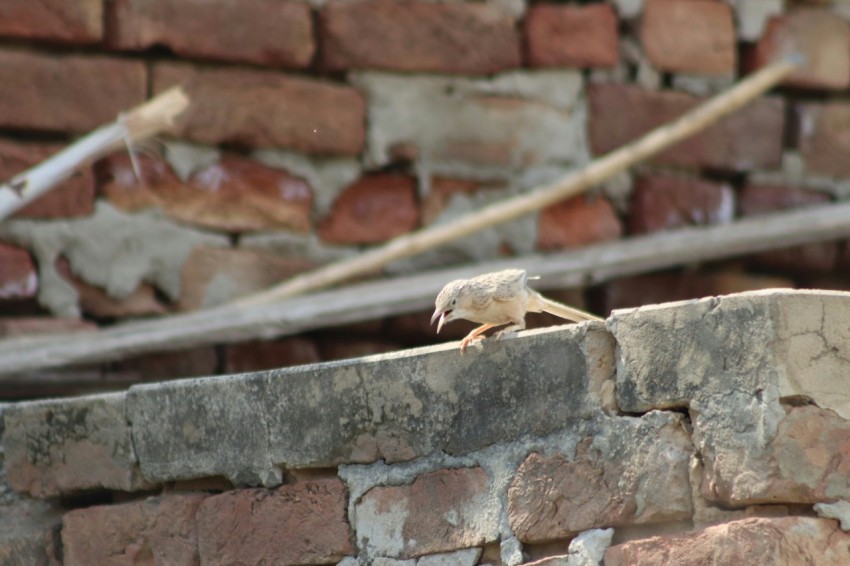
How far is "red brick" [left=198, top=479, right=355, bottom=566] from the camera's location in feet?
8.46

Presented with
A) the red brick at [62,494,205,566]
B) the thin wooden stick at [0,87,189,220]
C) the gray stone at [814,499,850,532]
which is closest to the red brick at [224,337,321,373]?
the thin wooden stick at [0,87,189,220]

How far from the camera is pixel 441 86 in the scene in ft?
14.2

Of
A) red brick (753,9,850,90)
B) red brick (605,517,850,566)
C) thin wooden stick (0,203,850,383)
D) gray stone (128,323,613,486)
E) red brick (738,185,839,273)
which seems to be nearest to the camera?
red brick (605,517,850,566)

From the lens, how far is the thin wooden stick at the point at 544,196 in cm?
404

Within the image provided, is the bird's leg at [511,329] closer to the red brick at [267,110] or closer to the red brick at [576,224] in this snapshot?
the red brick at [267,110]

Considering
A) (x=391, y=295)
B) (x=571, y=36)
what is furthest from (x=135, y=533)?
(x=571, y=36)

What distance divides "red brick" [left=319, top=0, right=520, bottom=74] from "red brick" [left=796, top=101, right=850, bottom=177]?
1.10 metres

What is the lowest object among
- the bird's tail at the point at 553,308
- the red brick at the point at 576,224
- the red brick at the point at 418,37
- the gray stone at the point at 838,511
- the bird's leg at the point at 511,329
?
the gray stone at the point at 838,511

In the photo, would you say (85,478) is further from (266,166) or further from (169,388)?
(266,166)

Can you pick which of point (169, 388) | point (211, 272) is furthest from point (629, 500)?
point (211, 272)

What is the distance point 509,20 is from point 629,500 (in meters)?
2.47

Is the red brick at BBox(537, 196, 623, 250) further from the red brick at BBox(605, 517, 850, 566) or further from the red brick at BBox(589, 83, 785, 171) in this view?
the red brick at BBox(605, 517, 850, 566)

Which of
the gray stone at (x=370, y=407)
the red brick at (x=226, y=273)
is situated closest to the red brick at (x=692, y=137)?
the red brick at (x=226, y=273)

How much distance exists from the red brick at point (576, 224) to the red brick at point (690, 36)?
548 millimetres
